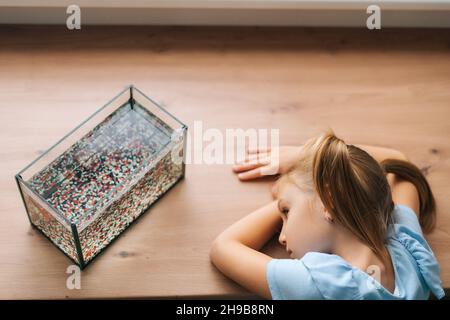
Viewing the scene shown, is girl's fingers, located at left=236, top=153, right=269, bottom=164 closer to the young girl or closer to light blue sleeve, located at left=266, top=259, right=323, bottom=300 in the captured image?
the young girl

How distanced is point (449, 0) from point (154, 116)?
761mm

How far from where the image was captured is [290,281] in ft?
3.54

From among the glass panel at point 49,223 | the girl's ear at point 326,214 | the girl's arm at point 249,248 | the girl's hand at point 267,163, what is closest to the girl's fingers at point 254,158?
the girl's hand at point 267,163

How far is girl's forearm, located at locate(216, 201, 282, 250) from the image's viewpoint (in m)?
1.18

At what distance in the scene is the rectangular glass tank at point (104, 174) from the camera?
3.66 ft

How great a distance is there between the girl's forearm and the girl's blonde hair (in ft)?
0.37

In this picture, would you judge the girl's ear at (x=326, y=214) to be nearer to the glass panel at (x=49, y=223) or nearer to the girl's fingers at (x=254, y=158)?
the girl's fingers at (x=254, y=158)

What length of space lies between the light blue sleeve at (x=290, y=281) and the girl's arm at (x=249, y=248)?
17 millimetres

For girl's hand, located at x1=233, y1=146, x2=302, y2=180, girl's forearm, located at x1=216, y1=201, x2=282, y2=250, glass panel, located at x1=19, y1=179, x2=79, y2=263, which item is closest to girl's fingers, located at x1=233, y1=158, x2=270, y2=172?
girl's hand, located at x1=233, y1=146, x2=302, y2=180

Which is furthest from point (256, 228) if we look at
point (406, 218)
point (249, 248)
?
point (406, 218)

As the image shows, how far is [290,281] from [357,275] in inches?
4.6

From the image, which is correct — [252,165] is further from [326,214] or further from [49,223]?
[49,223]
